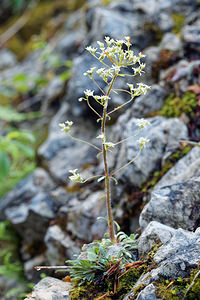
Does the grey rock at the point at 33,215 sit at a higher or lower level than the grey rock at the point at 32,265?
higher

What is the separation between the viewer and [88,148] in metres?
4.64

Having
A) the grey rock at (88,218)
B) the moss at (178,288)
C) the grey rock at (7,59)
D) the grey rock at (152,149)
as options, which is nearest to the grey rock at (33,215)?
the grey rock at (88,218)

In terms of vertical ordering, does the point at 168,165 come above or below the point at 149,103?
below

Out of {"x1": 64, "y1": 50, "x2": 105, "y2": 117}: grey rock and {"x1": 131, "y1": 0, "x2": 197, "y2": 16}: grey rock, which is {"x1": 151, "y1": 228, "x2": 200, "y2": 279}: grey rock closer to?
{"x1": 64, "y1": 50, "x2": 105, "y2": 117}: grey rock

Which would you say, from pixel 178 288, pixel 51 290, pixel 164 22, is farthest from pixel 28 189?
pixel 164 22

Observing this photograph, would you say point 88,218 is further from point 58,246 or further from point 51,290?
point 51,290

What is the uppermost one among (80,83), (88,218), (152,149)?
(80,83)

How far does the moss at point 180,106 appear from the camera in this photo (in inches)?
136

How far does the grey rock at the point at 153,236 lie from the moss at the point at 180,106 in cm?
175

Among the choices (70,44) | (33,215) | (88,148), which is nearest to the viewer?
(33,215)

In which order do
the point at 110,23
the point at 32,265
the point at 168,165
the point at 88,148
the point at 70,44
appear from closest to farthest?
1. the point at 168,165
2. the point at 32,265
3. the point at 88,148
4. the point at 110,23
5. the point at 70,44

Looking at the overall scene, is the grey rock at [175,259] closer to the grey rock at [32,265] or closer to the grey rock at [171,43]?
the grey rock at [32,265]

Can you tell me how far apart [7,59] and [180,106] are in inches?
308

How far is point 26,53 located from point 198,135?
25.4ft
